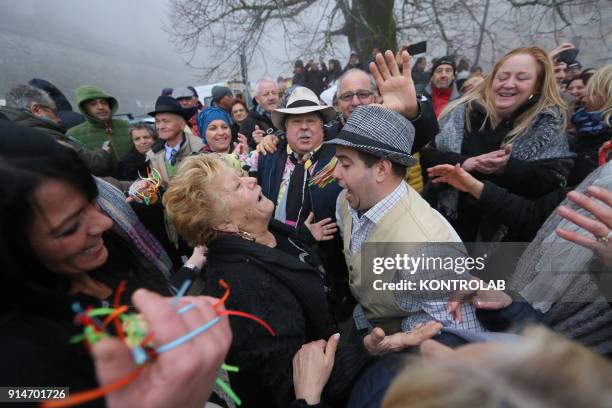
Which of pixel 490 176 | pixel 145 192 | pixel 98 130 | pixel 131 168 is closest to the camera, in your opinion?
pixel 145 192

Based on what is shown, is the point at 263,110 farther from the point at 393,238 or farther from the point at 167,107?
the point at 393,238

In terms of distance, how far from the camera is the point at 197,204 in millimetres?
1615

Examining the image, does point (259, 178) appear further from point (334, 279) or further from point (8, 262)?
point (8, 262)

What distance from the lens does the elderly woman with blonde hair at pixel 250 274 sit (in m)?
1.30

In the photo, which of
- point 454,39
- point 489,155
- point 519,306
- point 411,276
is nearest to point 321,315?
point 411,276

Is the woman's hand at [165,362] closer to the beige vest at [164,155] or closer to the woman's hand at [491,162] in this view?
the woman's hand at [491,162]

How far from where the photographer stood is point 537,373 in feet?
1.50

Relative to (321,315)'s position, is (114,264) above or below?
above

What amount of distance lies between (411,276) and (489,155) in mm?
1296

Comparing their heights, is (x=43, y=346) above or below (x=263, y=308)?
above

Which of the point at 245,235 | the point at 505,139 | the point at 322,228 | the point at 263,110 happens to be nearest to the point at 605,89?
the point at 505,139

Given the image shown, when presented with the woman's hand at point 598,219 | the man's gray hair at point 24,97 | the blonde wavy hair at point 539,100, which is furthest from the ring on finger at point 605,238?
the man's gray hair at point 24,97

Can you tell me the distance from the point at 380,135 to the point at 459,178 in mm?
767

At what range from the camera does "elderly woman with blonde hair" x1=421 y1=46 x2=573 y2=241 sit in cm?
217
